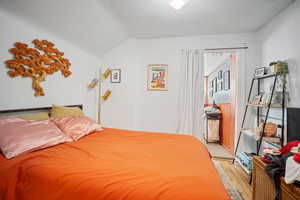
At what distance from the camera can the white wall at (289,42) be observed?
5.90ft

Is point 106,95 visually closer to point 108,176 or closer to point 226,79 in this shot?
point 108,176

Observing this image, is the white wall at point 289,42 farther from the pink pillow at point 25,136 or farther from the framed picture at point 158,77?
the pink pillow at point 25,136

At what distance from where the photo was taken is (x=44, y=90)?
1.91 meters

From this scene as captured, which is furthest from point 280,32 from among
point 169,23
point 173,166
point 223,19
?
point 173,166

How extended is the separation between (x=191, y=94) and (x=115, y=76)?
1.80 m

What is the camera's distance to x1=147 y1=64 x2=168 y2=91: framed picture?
120 inches

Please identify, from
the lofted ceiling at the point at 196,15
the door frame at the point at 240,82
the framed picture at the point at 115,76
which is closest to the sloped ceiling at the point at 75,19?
the lofted ceiling at the point at 196,15

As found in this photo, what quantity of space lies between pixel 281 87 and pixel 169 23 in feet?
6.98

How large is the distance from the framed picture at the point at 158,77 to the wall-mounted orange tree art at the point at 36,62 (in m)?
1.70

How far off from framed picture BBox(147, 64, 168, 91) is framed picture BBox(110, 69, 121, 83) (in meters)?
0.69

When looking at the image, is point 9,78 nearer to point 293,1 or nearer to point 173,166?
point 173,166

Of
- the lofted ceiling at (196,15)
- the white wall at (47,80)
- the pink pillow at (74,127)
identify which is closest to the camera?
the white wall at (47,80)

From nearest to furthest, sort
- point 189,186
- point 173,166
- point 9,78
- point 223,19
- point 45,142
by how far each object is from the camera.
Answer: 1. point 189,186
2. point 173,166
3. point 45,142
4. point 9,78
5. point 223,19

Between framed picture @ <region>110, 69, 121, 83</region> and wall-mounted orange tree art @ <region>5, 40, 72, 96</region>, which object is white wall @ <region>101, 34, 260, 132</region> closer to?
framed picture @ <region>110, 69, 121, 83</region>
